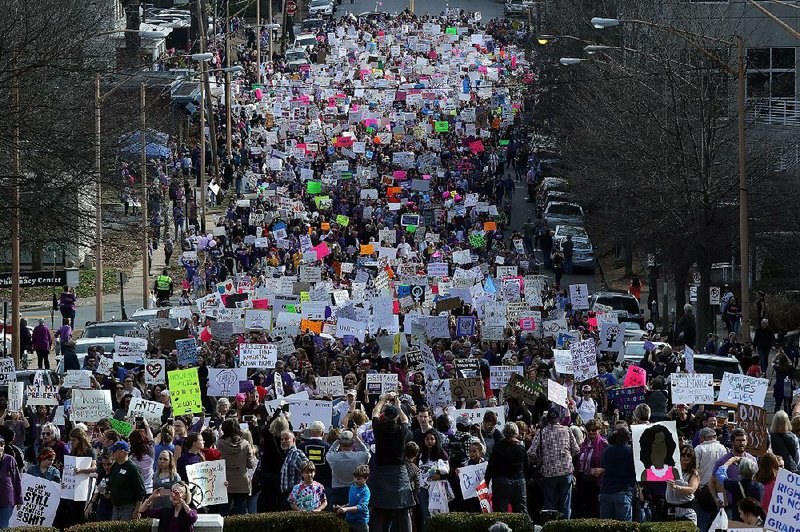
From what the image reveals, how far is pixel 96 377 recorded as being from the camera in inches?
1163

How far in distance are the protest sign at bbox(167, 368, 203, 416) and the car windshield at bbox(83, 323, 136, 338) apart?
1352 centimetres

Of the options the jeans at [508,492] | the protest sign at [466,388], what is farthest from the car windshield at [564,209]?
the jeans at [508,492]

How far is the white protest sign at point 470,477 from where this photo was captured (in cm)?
1959

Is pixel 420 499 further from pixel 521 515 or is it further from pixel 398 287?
pixel 398 287

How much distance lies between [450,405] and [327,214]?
33.8 m

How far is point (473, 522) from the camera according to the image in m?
18.6

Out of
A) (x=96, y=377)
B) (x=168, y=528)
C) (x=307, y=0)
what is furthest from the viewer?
(x=307, y=0)

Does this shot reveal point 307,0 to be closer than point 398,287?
No

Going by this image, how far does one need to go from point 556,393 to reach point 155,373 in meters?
7.42

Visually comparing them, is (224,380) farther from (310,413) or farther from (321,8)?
(321,8)

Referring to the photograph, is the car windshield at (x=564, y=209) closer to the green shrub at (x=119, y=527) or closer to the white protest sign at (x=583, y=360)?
the white protest sign at (x=583, y=360)

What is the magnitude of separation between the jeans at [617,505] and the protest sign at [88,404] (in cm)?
729

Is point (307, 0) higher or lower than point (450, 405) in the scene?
higher

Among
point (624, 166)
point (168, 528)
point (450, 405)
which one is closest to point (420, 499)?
point (168, 528)
